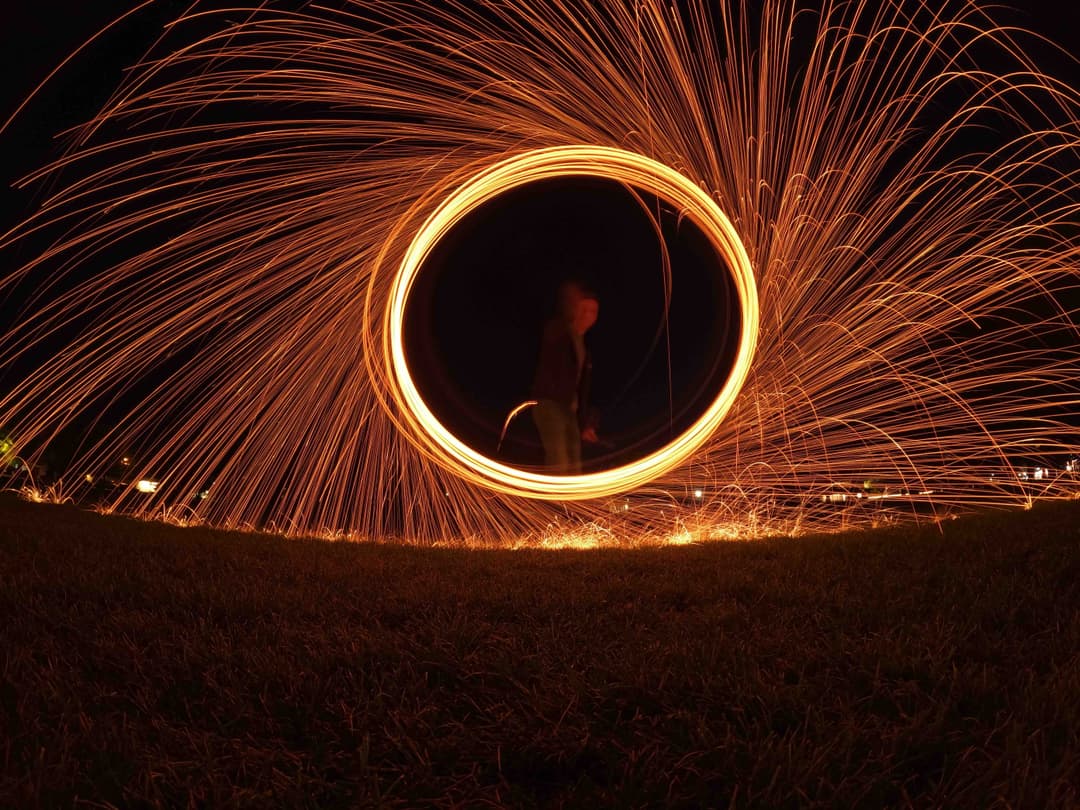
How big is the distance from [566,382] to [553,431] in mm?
392

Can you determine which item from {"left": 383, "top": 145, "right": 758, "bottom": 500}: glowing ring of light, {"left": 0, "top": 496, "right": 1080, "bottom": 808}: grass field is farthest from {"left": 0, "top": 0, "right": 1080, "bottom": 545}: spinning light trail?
{"left": 0, "top": 496, "right": 1080, "bottom": 808}: grass field

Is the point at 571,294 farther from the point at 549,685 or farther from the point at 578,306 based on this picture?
the point at 549,685

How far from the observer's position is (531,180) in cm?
595

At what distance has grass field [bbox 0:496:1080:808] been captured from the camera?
168 centimetres

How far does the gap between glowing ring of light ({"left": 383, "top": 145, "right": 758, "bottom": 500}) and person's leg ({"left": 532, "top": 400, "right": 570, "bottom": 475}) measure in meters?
0.46

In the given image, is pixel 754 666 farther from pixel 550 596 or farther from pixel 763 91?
pixel 763 91

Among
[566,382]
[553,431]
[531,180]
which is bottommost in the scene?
[553,431]

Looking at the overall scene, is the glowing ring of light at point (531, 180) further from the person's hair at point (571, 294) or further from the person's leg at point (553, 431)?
the person's hair at point (571, 294)

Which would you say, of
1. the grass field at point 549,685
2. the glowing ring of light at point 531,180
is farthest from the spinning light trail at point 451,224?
the grass field at point 549,685

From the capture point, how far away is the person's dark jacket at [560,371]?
6031 millimetres

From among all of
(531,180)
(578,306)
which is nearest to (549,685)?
(578,306)

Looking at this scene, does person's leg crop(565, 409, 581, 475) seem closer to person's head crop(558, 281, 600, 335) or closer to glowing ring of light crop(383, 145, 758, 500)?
glowing ring of light crop(383, 145, 758, 500)

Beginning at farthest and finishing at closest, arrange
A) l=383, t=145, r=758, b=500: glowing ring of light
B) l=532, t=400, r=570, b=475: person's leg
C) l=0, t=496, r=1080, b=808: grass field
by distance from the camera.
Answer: l=532, t=400, r=570, b=475: person's leg → l=383, t=145, r=758, b=500: glowing ring of light → l=0, t=496, r=1080, b=808: grass field

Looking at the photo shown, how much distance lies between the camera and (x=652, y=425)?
607cm
